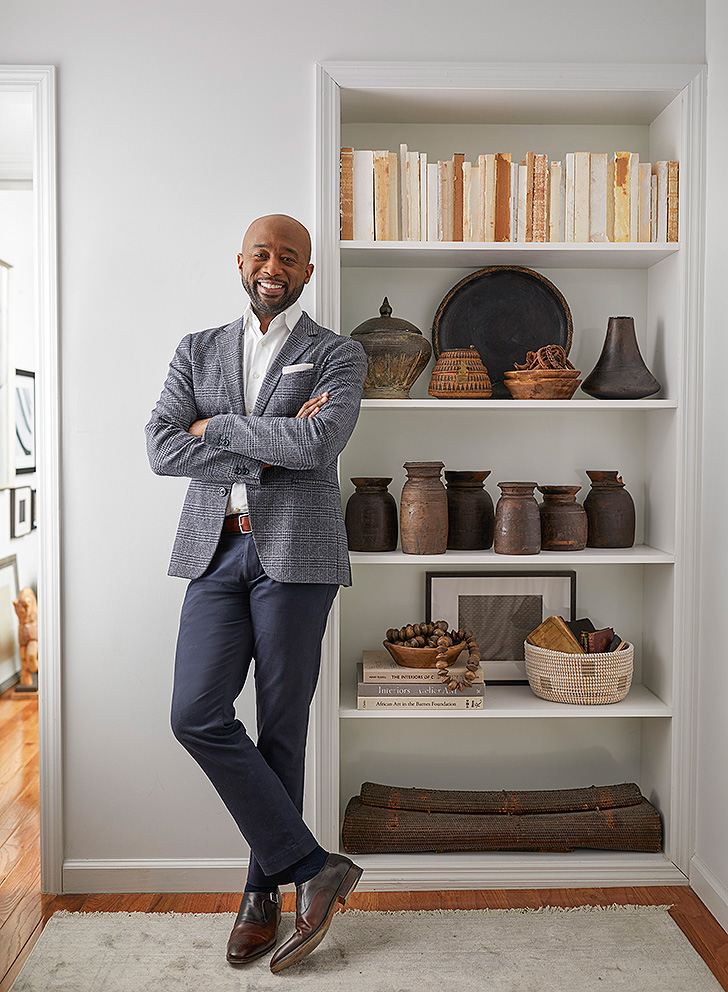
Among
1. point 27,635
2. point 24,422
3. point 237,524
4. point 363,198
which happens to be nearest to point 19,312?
point 24,422

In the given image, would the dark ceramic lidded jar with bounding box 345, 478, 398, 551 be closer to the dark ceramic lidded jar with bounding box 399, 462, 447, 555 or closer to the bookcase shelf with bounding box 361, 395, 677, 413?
the dark ceramic lidded jar with bounding box 399, 462, 447, 555

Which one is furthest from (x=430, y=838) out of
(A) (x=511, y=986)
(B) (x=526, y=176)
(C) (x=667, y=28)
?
(C) (x=667, y=28)

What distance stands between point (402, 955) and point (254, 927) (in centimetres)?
37

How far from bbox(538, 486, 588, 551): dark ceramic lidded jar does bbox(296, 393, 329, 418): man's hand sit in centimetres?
81

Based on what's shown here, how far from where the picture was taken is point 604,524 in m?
2.45

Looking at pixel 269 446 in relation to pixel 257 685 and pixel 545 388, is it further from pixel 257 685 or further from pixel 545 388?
pixel 545 388

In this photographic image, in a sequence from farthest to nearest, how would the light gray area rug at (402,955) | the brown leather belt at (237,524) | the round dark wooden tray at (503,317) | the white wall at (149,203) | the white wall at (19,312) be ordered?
the white wall at (19,312), the round dark wooden tray at (503,317), the white wall at (149,203), the brown leather belt at (237,524), the light gray area rug at (402,955)

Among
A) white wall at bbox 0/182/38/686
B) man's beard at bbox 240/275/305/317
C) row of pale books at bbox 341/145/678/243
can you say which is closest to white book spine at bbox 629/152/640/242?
row of pale books at bbox 341/145/678/243

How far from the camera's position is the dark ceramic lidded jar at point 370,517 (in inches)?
93.7

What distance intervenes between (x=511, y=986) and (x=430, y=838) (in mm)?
509

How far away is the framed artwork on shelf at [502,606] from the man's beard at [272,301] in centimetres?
97

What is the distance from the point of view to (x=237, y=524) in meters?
2.02

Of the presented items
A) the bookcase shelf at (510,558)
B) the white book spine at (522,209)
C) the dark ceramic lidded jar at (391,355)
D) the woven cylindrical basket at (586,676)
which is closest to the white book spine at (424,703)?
the woven cylindrical basket at (586,676)

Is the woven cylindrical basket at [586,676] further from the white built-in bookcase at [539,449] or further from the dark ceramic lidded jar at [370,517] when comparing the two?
the dark ceramic lidded jar at [370,517]
